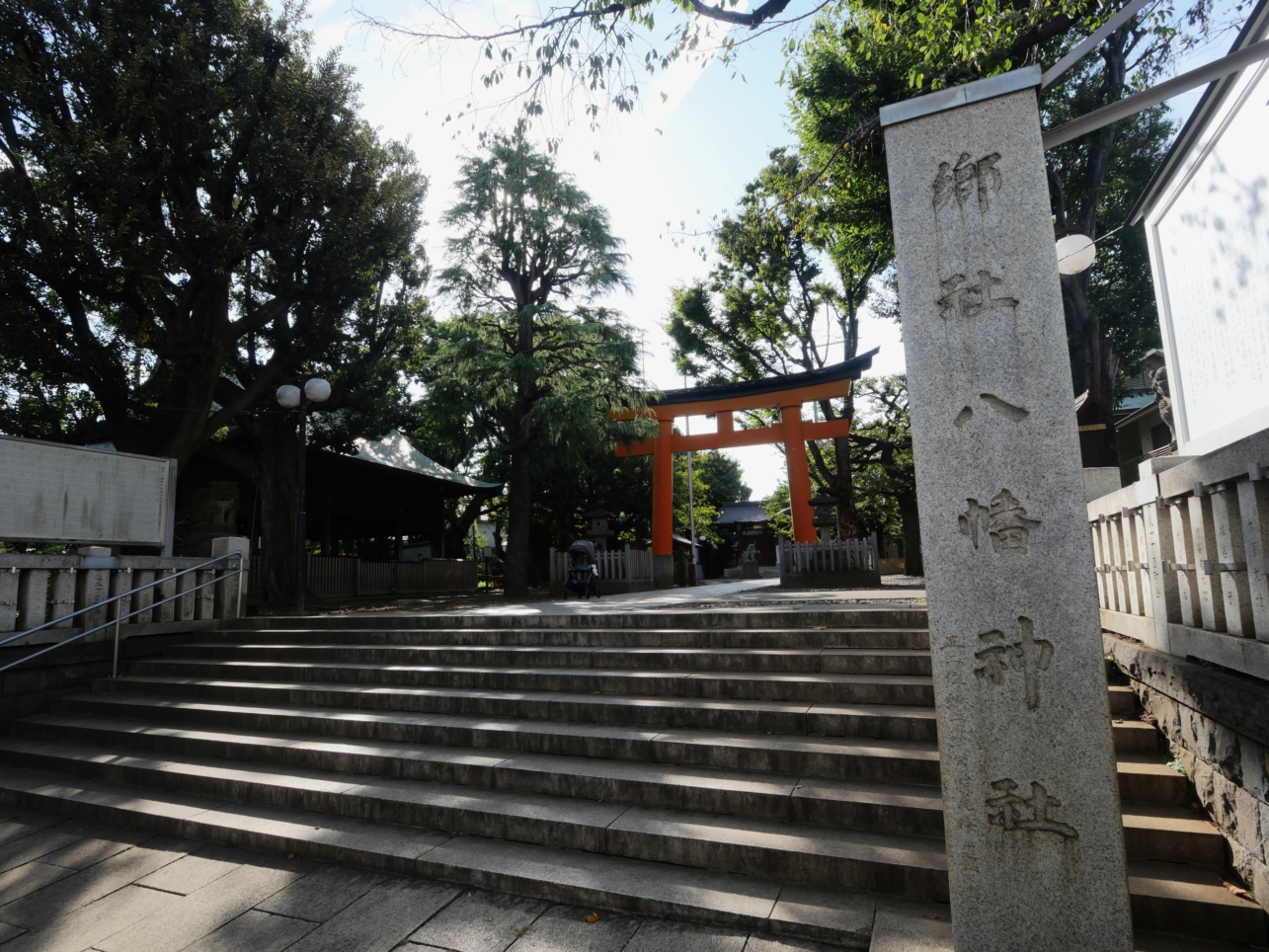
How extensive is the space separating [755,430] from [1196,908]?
15588 mm

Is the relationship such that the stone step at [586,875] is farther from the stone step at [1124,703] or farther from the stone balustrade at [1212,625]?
the stone step at [1124,703]

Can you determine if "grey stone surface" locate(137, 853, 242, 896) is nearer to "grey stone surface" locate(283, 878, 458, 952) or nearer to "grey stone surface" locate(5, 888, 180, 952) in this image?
"grey stone surface" locate(5, 888, 180, 952)

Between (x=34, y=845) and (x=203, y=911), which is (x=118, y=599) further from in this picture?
(x=203, y=911)

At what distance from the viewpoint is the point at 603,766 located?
4438 millimetres

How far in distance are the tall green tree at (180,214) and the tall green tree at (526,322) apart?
1.72 metres

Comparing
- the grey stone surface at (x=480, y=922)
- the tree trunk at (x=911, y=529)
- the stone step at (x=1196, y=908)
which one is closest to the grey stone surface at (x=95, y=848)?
the grey stone surface at (x=480, y=922)

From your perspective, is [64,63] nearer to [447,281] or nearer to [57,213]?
[57,213]

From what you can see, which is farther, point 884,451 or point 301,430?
point 884,451

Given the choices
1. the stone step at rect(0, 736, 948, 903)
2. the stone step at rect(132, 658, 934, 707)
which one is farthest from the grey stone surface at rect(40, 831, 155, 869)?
the stone step at rect(132, 658, 934, 707)

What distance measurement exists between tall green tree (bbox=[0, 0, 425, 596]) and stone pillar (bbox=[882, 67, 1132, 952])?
38.2ft

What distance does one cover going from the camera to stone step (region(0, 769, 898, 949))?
3086 mm

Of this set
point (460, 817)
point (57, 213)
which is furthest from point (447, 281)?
point (460, 817)

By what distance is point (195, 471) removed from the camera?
16.0 m

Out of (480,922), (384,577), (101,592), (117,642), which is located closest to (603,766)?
(480,922)
